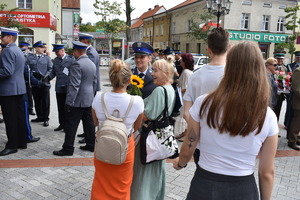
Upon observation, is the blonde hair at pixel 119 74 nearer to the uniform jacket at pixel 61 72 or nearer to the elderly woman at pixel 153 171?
the elderly woman at pixel 153 171

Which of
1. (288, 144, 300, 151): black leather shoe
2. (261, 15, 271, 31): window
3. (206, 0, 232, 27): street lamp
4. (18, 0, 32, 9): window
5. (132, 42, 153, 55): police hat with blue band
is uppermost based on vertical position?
(261, 15, 271, 31): window

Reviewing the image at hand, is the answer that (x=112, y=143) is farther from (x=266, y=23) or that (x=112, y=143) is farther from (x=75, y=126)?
(x=266, y=23)

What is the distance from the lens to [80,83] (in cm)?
488

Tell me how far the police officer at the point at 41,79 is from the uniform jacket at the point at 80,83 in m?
2.62

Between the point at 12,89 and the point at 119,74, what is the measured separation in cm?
283

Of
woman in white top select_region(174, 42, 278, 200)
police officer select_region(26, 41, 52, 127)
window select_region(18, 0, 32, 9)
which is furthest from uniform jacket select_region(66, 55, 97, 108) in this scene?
window select_region(18, 0, 32, 9)

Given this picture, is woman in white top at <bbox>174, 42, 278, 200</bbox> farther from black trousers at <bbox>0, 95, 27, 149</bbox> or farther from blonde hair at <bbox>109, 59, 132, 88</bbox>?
black trousers at <bbox>0, 95, 27, 149</bbox>

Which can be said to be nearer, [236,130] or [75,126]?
[236,130]

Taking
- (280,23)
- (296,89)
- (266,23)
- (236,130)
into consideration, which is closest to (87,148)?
(236,130)

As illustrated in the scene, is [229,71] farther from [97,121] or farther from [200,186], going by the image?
[97,121]

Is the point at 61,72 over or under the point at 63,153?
over

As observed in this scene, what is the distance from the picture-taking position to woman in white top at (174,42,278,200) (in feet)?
5.49

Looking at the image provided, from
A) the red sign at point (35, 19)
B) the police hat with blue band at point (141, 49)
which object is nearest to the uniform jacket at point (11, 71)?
the police hat with blue band at point (141, 49)

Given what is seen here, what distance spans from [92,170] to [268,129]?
11.0 ft
